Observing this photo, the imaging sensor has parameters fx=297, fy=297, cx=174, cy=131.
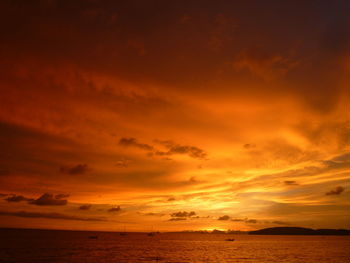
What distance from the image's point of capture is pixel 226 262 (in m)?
95.4

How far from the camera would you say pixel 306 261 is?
10000 cm

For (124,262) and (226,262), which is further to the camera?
(226,262)

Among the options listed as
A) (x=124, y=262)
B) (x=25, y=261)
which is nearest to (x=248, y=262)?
(x=124, y=262)

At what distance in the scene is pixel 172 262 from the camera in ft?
303

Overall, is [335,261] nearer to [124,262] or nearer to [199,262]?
[199,262]

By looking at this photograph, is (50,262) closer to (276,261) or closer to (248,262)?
(248,262)

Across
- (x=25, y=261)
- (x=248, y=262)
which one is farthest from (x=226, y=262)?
(x=25, y=261)

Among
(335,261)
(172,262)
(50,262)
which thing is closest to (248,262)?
(172,262)

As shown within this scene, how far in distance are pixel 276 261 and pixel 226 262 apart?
17456mm

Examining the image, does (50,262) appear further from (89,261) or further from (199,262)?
(199,262)

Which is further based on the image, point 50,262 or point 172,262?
point 172,262

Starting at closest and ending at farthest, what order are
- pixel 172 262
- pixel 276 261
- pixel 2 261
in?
pixel 2 261
pixel 172 262
pixel 276 261

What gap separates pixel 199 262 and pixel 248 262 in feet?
53.9

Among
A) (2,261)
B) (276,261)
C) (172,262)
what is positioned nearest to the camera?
(2,261)
